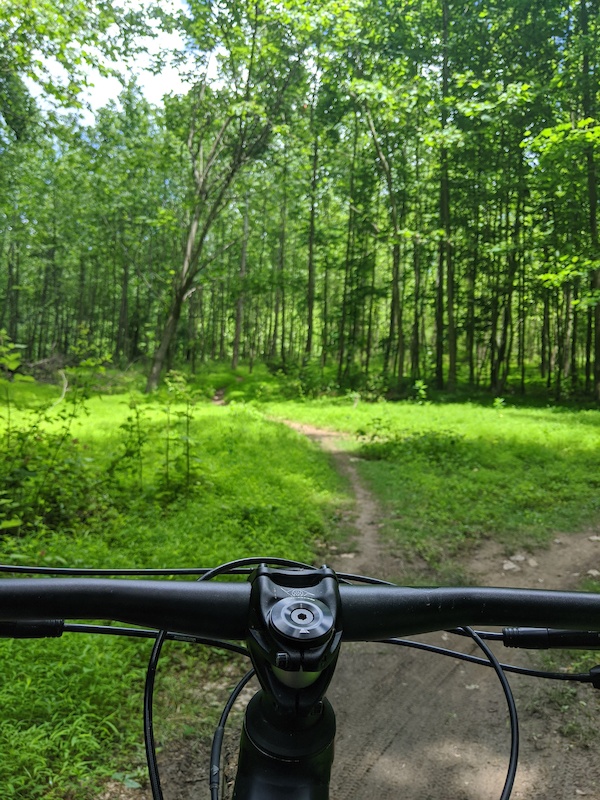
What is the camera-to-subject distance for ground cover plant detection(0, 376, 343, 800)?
10.2ft

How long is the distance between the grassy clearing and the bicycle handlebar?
5.47m

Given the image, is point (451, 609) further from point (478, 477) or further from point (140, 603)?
point (478, 477)

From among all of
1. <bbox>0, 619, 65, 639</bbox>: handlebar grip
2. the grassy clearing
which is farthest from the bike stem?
the grassy clearing

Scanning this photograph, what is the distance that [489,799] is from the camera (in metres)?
2.82

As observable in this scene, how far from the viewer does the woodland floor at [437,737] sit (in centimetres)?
295

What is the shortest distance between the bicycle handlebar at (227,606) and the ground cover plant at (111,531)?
8.81 feet

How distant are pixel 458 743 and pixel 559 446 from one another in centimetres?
947

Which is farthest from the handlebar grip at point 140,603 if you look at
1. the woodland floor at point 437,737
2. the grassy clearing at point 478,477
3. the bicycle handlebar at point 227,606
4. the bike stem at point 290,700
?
the grassy clearing at point 478,477

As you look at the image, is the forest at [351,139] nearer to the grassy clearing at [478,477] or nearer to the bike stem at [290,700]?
the grassy clearing at [478,477]

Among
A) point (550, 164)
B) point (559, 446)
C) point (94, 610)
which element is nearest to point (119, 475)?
point (94, 610)

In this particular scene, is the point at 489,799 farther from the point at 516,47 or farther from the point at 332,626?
the point at 516,47

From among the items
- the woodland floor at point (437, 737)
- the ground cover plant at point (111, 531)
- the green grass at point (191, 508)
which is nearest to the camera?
the woodland floor at point (437, 737)

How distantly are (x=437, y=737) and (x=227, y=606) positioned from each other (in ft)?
10.7

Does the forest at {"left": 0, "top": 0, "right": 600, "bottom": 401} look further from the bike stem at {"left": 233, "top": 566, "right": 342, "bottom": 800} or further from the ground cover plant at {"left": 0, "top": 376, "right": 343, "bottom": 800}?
the bike stem at {"left": 233, "top": 566, "right": 342, "bottom": 800}
